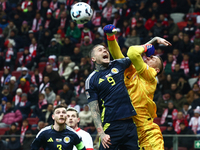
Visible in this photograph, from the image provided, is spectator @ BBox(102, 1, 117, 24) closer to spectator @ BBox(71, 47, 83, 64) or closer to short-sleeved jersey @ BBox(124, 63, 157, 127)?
spectator @ BBox(71, 47, 83, 64)

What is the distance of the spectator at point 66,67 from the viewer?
16062 mm

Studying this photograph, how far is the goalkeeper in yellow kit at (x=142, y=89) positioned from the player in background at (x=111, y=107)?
25cm

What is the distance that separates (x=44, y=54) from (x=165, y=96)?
703 centimetres

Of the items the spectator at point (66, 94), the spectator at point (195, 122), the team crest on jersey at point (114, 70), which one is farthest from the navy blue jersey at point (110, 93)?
the spectator at point (66, 94)

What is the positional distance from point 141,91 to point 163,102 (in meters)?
7.13

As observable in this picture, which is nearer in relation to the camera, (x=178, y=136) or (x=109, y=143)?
(x=109, y=143)

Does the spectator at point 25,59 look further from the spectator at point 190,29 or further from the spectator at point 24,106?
the spectator at point 190,29

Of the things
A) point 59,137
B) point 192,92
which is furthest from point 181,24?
point 59,137

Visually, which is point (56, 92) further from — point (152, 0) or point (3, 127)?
point (152, 0)

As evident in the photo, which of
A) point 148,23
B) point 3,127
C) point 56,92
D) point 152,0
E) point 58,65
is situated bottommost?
point 3,127

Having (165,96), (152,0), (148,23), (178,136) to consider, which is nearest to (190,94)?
(165,96)

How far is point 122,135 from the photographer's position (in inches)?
219

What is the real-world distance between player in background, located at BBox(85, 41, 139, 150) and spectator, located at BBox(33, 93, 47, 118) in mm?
8973

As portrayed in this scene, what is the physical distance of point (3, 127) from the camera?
14625 millimetres
